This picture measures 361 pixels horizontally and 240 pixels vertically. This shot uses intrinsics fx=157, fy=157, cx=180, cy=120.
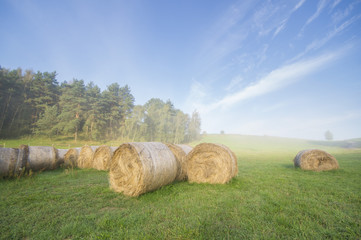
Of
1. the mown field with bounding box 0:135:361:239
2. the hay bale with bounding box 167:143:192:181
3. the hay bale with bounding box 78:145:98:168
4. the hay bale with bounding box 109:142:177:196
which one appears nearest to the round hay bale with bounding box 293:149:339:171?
the mown field with bounding box 0:135:361:239

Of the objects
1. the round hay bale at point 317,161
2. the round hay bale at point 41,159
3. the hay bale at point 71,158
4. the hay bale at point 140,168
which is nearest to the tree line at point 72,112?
the hay bale at point 71,158

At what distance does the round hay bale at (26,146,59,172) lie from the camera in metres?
8.31

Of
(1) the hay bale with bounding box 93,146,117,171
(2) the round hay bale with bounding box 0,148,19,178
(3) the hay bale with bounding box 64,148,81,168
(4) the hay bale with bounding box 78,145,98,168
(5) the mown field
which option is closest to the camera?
(5) the mown field

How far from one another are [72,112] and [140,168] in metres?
Answer: 43.1

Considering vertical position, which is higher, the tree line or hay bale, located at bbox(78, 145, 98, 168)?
the tree line

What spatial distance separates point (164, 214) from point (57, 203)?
3005 millimetres

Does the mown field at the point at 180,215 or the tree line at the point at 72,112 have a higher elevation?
the tree line at the point at 72,112

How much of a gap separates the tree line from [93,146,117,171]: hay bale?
105 feet

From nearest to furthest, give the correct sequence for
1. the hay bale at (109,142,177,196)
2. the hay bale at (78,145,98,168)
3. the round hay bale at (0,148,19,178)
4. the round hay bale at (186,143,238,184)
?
the hay bale at (109,142,177,196)
the round hay bale at (186,143,238,184)
the round hay bale at (0,148,19,178)
the hay bale at (78,145,98,168)

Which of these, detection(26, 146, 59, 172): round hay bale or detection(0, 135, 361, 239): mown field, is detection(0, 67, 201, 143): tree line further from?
detection(0, 135, 361, 239): mown field

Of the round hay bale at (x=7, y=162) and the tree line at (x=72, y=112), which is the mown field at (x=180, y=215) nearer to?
the round hay bale at (x=7, y=162)

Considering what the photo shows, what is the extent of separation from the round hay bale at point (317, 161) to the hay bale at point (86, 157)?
44.8ft

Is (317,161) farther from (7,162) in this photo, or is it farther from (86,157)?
(7,162)

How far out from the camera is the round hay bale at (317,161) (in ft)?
30.8
